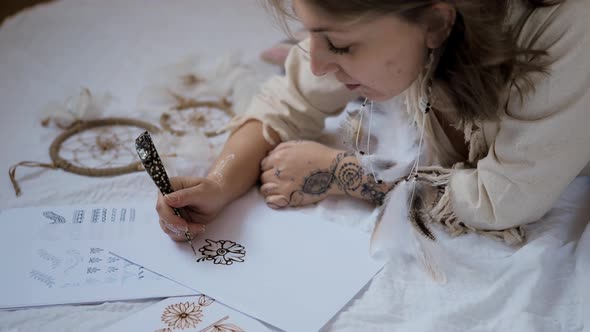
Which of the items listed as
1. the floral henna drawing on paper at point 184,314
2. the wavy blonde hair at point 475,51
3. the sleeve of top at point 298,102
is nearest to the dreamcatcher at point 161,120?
the sleeve of top at point 298,102

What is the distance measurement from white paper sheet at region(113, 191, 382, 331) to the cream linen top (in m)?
0.19

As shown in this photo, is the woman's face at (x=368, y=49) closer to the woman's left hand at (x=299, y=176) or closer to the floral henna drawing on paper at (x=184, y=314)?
the woman's left hand at (x=299, y=176)

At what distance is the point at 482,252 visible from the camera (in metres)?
1.00

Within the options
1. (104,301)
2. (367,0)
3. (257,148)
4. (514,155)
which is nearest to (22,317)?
(104,301)

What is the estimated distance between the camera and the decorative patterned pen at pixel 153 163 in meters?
0.95

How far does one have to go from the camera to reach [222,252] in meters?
0.99

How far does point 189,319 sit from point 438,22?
1.73 ft

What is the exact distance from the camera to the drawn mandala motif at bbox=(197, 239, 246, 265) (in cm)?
98

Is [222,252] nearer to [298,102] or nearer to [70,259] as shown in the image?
[70,259]

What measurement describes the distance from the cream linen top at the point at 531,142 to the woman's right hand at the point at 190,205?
372mm

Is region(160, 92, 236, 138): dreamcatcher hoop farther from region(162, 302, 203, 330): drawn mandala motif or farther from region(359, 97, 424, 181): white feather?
region(162, 302, 203, 330): drawn mandala motif

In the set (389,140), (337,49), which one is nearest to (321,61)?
(337,49)

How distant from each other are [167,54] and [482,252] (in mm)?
984

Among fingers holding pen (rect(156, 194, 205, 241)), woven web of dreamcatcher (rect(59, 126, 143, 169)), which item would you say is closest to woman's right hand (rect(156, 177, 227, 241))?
fingers holding pen (rect(156, 194, 205, 241))
